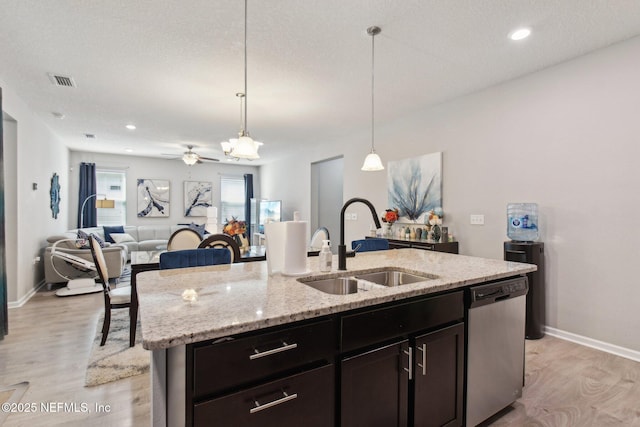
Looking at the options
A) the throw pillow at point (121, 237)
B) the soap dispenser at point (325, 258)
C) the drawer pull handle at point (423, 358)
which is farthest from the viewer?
the throw pillow at point (121, 237)

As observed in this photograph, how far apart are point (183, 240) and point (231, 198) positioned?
6390 mm

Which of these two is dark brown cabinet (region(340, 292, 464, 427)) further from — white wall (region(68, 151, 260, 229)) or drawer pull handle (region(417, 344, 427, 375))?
white wall (region(68, 151, 260, 229))

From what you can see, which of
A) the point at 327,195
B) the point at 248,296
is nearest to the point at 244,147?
the point at 248,296

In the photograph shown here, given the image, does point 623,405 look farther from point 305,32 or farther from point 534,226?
point 305,32

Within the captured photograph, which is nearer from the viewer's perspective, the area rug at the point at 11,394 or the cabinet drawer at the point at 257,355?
the cabinet drawer at the point at 257,355

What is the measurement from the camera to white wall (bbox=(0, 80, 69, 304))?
3.78 m

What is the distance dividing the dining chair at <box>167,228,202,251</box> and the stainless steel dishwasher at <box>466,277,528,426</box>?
2.68m

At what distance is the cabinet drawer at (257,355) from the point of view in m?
0.92

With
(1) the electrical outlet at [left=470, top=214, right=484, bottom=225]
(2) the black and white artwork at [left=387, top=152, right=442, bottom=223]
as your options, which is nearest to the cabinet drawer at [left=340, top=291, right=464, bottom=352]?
(1) the electrical outlet at [left=470, top=214, right=484, bottom=225]

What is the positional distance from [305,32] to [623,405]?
338 cm

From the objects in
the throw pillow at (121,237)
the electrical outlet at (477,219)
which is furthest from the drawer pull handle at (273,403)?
the throw pillow at (121,237)

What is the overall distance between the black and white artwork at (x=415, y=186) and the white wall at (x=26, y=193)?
487 cm

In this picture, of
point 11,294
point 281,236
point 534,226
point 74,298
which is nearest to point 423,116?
point 534,226

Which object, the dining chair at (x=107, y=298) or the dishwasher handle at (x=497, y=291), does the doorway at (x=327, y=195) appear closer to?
the dining chair at (x=107, y=298)
